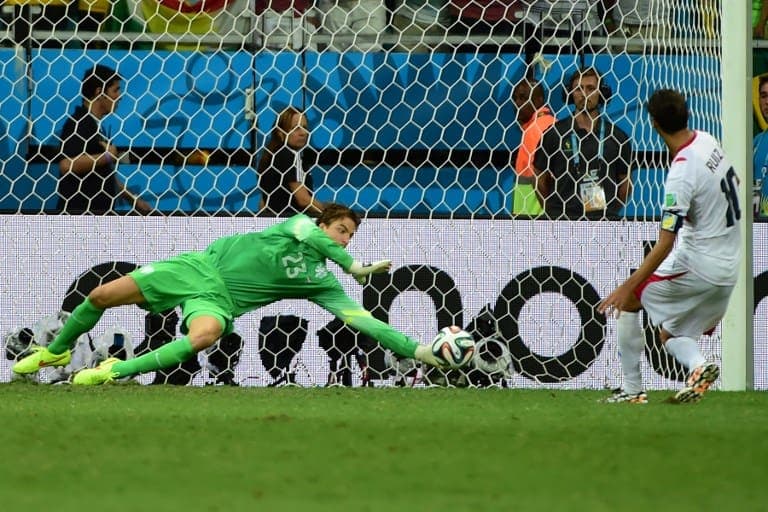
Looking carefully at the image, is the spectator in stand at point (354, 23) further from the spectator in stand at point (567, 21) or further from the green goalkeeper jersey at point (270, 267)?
the green goalkeeper jersey at point (270, 267)

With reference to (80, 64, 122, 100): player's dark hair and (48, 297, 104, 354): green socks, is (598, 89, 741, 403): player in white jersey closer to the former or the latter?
(48, 297, 104, 354): green socks

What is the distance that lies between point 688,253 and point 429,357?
1439mm

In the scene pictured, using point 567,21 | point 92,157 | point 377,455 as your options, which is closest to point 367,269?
point 92,157

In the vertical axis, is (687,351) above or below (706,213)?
below

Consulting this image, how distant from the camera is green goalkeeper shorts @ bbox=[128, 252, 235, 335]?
7.10 m

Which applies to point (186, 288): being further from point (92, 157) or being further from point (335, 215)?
point (92, 157)

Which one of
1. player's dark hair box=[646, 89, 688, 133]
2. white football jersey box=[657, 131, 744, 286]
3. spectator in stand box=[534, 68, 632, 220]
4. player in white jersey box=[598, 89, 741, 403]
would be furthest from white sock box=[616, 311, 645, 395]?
spectator in stand box=[534, 68, 632, 220]

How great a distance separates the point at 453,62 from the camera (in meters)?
8.79

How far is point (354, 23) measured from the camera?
29.0 ft

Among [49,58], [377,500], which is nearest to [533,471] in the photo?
[377,500]

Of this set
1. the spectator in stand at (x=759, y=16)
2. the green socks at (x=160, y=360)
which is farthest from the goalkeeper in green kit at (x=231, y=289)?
the spectator in stand at (x=759, y=16)

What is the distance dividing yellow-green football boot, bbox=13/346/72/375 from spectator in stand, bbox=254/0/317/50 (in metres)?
2.48

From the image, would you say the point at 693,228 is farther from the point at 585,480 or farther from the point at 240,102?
the point at 240,102

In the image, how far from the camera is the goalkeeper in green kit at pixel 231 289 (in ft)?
22.9
